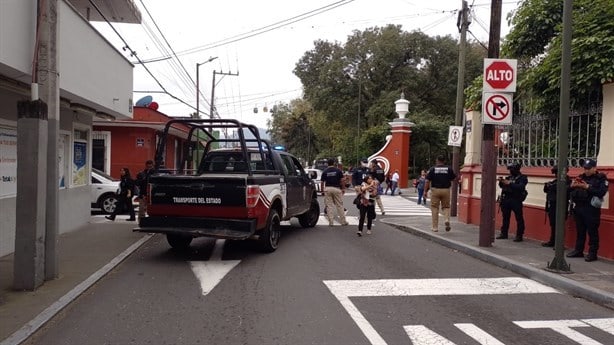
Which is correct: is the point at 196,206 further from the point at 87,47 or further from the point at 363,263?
the point at 87,47

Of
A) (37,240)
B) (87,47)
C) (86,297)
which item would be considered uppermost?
(87,47)

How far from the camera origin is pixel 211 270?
8.20 m

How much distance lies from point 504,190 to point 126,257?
24.4ft

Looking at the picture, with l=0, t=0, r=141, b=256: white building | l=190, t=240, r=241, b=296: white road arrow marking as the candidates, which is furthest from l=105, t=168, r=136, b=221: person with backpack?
l=190, t=240, r=241, b=296: white road arrow marking

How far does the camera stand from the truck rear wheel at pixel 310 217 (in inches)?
526

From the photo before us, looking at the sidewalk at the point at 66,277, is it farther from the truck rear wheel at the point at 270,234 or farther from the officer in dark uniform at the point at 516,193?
the officer in dark uniform at the point at 516,193

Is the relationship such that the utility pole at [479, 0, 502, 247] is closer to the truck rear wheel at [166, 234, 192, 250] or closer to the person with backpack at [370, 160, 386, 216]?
the person with backpack at [370, 160, 386, 216]

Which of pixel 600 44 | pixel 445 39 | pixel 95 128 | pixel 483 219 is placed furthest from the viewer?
pixel 445 39

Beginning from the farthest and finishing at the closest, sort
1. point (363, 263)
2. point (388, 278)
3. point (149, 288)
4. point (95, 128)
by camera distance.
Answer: point (95, 128) → point (363, 263) → point (388, 278) → point (149, 288)

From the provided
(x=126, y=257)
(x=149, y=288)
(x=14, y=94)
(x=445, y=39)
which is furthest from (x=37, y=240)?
(x=445, y=39)

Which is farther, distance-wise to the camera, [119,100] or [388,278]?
[119,100]

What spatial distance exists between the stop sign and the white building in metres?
7.13

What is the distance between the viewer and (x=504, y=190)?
1106 centimetres

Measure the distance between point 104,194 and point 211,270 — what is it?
9362mm
